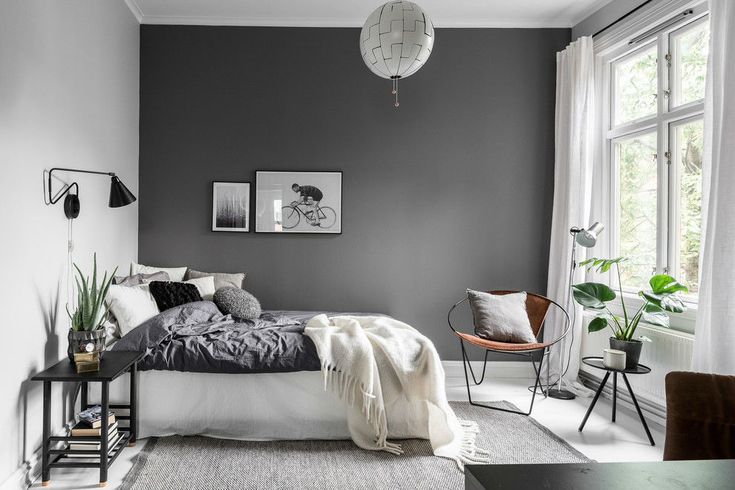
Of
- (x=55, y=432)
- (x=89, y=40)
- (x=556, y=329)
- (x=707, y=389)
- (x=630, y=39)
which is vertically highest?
(x=630, y=39)

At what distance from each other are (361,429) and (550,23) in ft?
12.8

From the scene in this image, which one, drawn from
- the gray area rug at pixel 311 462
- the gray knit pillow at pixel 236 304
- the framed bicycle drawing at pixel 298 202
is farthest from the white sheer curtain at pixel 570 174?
the gray knit pillow at pixel 236 304

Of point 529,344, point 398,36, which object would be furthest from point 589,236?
point 398,36

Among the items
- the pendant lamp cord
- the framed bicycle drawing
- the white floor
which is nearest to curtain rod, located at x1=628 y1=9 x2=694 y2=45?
the framed bicycle drawing

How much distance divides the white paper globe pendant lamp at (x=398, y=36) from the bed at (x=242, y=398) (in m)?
1.71

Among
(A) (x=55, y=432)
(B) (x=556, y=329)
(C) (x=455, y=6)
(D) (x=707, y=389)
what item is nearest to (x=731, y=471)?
(D) (x=707, y=389)

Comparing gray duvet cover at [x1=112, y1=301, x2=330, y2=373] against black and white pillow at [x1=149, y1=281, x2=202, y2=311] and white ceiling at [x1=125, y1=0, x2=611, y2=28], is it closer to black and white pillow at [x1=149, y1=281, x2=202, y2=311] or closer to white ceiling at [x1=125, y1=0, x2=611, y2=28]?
black and white pillow at [x1=149, y1=281, x2=202, y2=311]

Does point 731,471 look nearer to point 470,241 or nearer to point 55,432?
point 55,432

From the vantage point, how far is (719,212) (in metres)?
2.66

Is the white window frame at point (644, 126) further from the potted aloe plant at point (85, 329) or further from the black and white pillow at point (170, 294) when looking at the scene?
the potted aloe plant at point (85, 329)

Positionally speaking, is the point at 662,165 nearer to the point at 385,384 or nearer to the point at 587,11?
the point at 587,11

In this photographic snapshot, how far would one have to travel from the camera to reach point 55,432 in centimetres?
278

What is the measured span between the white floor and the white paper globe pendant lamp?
2443 mm

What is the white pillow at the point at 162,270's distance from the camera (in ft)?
13.4
